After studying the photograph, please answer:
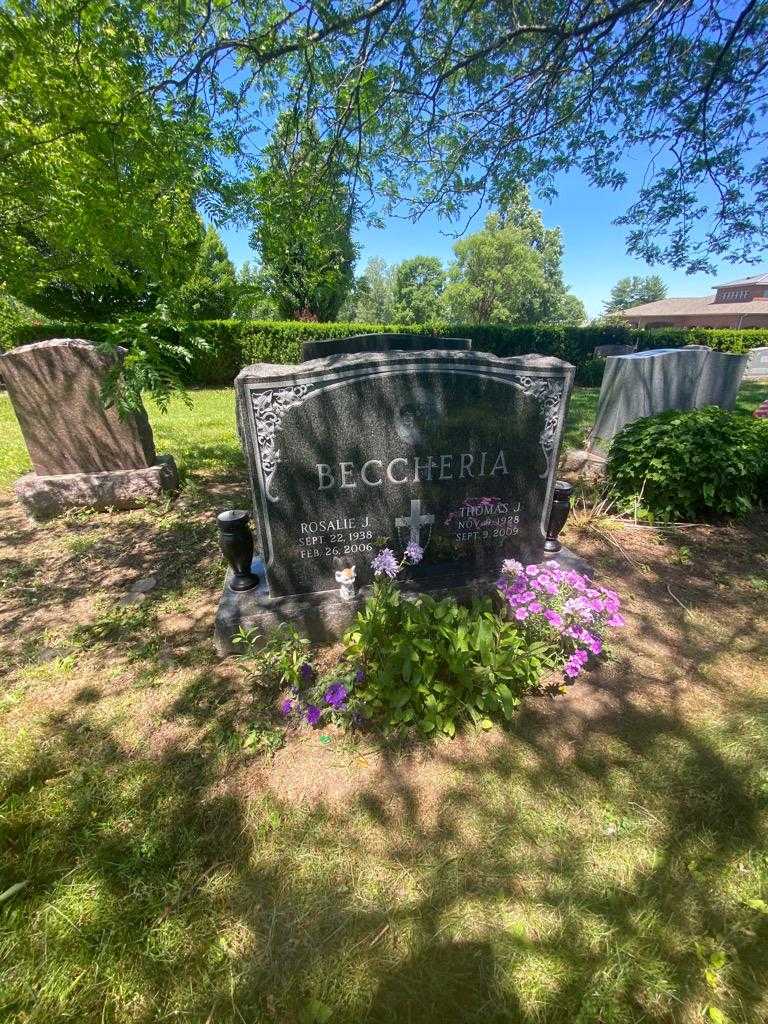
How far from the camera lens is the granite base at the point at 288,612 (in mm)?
2643

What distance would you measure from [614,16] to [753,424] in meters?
4.16

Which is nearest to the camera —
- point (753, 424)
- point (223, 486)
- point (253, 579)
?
point (253, 579)

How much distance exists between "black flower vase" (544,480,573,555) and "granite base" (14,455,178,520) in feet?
13.7

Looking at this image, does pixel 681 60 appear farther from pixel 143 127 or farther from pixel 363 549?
pixel 363 549

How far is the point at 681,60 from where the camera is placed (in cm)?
455

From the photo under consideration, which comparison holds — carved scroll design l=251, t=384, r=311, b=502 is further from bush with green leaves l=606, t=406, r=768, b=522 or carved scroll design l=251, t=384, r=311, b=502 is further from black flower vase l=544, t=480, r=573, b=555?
bush with green leaves l=606, t=406, r=768, b=522

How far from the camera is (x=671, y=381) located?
18.0ft

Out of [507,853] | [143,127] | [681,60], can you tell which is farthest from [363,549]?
[681,60]

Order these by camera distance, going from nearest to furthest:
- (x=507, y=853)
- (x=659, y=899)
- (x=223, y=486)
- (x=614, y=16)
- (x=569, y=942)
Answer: (x=569, y=942)
(x=659, y=899)
(x=507, y=853)
(x=614, y=16)
(x=223, y=486)

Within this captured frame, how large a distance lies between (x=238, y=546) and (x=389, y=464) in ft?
3.75

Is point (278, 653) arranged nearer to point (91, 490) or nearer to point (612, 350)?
point (91, 490)

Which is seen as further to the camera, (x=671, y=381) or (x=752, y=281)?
(x=752, y=281)

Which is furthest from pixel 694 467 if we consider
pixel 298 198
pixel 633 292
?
pixel 633 292

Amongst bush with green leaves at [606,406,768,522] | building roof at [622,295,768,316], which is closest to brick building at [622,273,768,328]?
building roof at [622,295,768,316]
